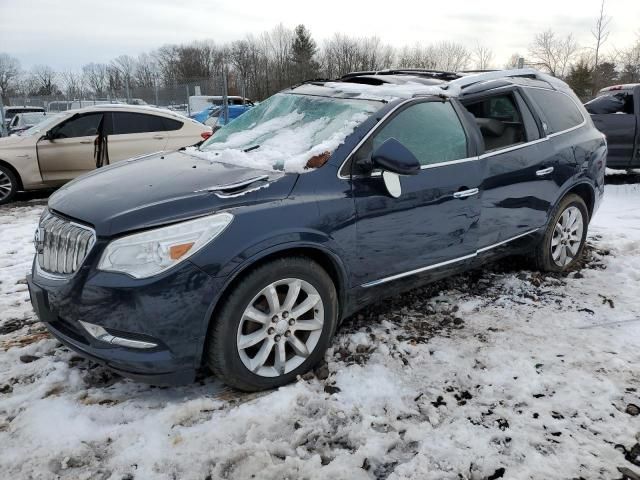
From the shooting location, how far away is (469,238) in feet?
12.1

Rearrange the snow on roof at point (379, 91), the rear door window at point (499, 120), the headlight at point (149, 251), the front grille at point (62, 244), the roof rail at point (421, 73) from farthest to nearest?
the roof rail at point (421, 73) < the rear door window at point (499, 120) < the snow on roof at point (379, 91) < the front grille at point (62, 244) < the headlight at point (149, 251)

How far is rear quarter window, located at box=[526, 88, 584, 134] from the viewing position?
14.3 ft

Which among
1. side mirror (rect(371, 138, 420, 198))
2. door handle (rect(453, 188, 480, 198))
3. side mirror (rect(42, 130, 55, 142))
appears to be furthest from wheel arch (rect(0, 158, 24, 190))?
door handle (rect(453, 188, 480, 198))

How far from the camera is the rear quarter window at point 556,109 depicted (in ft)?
14.3

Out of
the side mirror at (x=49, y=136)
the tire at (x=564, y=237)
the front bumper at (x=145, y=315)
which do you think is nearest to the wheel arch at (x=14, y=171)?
the side mirror at (x=49, y=136)

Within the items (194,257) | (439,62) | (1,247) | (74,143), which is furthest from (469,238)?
(439,62)

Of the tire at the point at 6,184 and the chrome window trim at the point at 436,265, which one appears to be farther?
the tire at the point at 6,184

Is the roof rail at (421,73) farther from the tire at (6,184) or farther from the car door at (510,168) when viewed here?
the tire at (6,184)

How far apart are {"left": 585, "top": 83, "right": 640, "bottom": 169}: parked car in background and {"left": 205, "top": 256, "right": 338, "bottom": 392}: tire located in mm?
7862

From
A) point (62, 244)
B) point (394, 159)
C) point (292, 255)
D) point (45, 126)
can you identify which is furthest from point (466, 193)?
point (45, 126)

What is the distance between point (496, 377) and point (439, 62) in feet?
185

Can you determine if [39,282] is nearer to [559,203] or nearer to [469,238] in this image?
[469,238]

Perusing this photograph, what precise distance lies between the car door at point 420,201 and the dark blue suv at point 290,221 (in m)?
0.01

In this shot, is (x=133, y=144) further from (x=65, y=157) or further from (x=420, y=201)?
(x=420, y=201)
